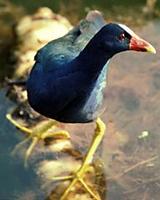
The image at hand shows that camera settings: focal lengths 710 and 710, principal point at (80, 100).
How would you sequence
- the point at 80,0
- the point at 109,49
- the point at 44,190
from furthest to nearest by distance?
the point at 80,0
the point at 44,190
the point at 109,49

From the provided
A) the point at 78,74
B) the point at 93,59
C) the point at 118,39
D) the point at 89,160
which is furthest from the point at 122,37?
the point at 89,160

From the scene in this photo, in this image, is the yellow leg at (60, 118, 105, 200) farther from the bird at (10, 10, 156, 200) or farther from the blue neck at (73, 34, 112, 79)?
the blue neck at (73, 34, 112, 79)

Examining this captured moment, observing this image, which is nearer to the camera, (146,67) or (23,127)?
(23,127)

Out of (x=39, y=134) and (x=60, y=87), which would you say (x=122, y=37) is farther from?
(x=39, y=134)

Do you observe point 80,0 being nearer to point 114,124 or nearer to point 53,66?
point 114,124

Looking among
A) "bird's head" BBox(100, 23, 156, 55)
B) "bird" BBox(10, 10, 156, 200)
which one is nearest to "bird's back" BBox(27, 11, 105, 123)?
"bird" BBox(10, 10, 156, 200)

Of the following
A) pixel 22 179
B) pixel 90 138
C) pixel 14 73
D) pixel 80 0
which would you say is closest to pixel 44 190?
pixel 22 179
